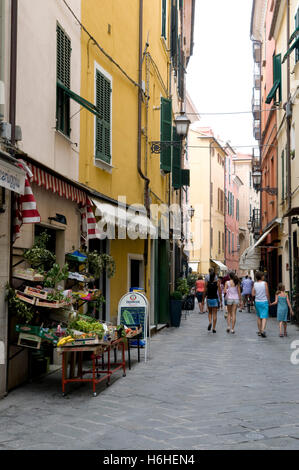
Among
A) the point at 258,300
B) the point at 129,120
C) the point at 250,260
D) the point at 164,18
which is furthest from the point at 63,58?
the point at 250,260

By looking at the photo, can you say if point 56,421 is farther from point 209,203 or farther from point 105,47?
point 209,203

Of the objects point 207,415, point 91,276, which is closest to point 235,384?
point 207,415

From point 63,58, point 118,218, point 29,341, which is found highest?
point 63,58

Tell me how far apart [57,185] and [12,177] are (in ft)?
5.36

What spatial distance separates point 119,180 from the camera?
1235 cm

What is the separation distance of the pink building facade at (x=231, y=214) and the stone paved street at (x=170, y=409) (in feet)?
134

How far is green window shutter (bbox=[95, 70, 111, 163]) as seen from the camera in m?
10.9

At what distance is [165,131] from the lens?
17.2 m

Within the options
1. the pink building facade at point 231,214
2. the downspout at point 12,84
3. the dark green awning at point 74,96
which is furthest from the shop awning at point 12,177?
the pink building facade at point 231,214

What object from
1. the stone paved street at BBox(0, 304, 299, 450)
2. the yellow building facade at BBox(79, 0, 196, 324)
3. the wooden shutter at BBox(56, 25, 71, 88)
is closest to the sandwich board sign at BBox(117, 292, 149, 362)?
the stone paved street at BBox(0, 304, 299, 450)

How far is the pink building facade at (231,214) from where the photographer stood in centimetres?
5148

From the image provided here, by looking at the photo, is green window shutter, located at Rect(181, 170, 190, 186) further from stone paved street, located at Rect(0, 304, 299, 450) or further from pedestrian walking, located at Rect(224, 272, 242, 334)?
stone paved street, located at Rect(0, 304, 299, 450)

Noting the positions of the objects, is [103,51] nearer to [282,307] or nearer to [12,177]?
[12,177]

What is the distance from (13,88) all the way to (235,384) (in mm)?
4746
